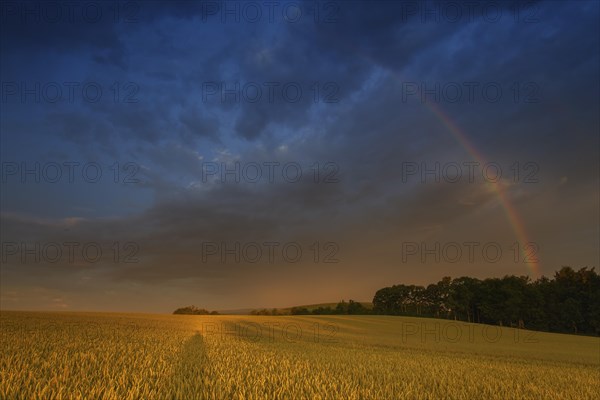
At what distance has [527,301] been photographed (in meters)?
100

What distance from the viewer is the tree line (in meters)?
90.8

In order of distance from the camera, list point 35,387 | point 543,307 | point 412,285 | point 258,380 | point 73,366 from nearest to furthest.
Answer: point 35,387 → point 258,380 → point 73,366 → point 543,307 → point 412,285

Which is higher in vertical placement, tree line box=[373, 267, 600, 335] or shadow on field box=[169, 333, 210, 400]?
shadow on field box=[169, 333, 210, 400]

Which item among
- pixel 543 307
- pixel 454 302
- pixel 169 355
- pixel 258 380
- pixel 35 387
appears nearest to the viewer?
pixel 35 387

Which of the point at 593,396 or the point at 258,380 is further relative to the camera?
the point at 593,396

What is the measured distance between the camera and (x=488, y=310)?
341 feet

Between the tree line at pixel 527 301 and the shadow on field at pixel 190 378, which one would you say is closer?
the shadow on field at pixel 190 378

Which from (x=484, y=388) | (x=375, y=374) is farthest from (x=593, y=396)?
(x=375, y=374)

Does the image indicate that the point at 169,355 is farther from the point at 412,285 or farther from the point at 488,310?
the point at 412,285

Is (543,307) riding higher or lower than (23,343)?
lower

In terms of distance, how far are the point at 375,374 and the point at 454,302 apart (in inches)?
4430

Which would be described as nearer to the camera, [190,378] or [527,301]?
[190,378]

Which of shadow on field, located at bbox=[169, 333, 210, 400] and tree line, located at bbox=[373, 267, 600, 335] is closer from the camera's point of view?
shadow on field, located at bbox=[169, 333, 210, 400]

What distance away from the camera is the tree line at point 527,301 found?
90.8 meters
